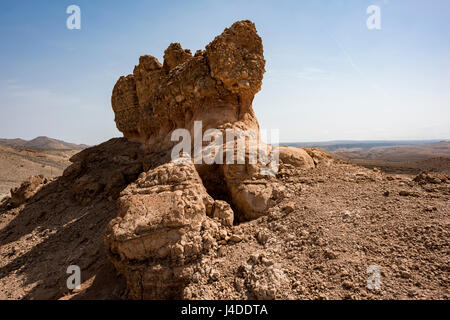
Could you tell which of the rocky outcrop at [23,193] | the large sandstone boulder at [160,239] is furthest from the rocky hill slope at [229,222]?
the rocky outcrop at [23,193]

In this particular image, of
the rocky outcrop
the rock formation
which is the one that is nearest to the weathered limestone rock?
the rock formation

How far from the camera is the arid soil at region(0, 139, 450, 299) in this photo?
141 inches

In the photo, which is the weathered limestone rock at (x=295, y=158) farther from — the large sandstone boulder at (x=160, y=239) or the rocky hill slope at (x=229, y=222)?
the large sandstone boulder at (x=160, y=239)

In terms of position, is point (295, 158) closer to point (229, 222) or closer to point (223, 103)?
point (223, 103)

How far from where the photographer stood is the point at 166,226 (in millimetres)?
4281

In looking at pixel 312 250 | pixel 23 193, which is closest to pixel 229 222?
pixel 312 250

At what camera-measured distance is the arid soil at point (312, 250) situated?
3.59 meters

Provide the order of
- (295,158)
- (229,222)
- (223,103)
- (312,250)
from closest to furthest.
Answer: (312,250) < (229,222) < (295,158) < (223,103)

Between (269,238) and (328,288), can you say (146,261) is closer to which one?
(269,238)

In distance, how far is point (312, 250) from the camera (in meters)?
4.18

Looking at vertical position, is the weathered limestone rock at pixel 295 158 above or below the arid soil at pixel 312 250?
above

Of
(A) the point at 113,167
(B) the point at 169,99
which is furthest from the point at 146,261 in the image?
(A) the point at 113,167

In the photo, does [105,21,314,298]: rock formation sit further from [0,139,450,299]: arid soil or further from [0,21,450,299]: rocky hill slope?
[0,139,450,299]: arid soil
